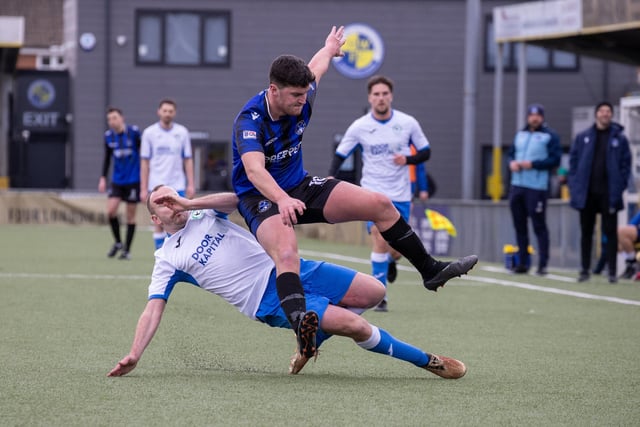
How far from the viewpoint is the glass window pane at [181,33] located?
107 ft

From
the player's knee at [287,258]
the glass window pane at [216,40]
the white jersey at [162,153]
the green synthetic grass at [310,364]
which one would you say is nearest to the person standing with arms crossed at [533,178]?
the green synthetic grass at [310,364]

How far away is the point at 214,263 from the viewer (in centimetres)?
714

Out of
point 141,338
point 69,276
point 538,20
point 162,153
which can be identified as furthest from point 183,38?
point 141,338

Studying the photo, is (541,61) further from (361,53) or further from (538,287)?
(538,287)

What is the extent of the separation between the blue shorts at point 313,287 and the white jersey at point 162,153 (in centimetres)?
939

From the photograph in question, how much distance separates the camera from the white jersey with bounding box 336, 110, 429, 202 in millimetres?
11883

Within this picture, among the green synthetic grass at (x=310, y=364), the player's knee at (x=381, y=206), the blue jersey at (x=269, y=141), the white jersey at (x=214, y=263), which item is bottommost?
the green synthetic grass at (x=310, y=364)

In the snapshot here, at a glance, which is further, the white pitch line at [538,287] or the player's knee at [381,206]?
the white pitch line at [538,287]

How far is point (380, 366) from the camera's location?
24.9 ft

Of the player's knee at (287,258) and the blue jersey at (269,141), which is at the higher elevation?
the blue jersey at (269,141)

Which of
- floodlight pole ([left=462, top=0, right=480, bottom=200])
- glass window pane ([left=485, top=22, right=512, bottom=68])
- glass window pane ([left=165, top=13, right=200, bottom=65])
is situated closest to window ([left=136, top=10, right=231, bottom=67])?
glass window pane ([left=165, top=13, right=200, bottom=65])

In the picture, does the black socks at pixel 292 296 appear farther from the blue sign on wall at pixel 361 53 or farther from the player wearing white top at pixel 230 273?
the blue sign on wall at pixel 361 53

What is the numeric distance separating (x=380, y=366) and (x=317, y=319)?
1352 mm

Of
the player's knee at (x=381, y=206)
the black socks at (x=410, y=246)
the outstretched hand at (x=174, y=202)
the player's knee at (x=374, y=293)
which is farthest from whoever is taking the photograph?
the black socks at (x=410, y=246)
